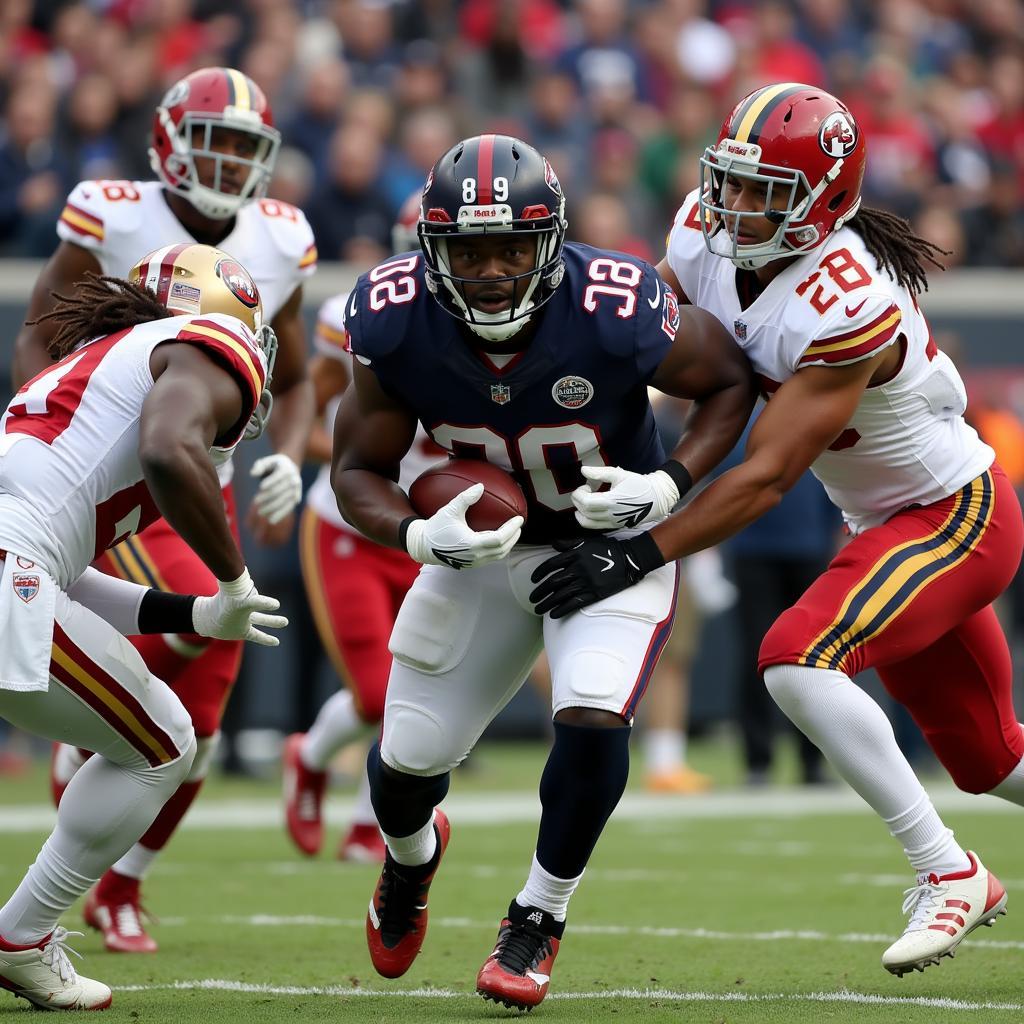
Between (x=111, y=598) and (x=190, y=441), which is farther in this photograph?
(x=111, y=598)

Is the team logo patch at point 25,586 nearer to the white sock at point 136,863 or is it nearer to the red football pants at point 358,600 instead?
the white sock at point 136,863

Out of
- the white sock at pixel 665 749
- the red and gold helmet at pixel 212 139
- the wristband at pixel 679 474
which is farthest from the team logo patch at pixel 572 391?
the white sock at pixel 665 749

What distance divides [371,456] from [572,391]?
1.59 feet

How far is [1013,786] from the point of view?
4234mm

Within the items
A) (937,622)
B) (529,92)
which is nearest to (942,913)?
(937,622)

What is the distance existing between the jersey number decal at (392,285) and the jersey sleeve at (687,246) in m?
0.69

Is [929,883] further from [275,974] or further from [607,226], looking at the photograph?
[607,226]

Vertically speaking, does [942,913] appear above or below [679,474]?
below

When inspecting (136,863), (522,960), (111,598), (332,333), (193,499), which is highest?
(193,499)

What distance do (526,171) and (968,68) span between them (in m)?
10.2

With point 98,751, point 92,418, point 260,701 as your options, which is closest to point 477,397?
point 92,418

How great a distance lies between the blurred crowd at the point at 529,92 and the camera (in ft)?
33.1

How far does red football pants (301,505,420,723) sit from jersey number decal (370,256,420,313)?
92.5 inches

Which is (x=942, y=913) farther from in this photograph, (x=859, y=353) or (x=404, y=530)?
(x=404, y=530)
